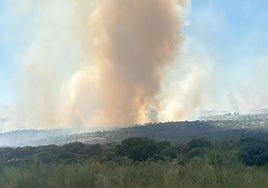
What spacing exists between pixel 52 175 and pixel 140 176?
3975 mm

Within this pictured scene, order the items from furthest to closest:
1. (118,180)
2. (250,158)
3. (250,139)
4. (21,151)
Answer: (21,151) → (250,139) → (250,158) → (118,180)

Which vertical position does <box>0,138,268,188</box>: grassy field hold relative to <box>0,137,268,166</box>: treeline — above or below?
below

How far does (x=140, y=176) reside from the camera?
55.8ft

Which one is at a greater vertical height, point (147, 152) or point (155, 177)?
point (147, 152)

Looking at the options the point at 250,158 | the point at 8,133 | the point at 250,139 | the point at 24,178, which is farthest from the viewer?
the point at 8,133

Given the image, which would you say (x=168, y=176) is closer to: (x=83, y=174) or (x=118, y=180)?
(x=118, y=180)

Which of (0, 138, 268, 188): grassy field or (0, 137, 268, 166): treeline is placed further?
(0, 137, 268, 166): treeline

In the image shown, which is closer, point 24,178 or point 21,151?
point 24,178

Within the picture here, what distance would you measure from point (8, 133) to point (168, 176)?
13854 centimetres

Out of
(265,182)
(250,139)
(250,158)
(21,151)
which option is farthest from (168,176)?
(21,151)

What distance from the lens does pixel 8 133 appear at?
14638 cm

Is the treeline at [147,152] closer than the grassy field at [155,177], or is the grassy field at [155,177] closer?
the grassy field at [155,177]

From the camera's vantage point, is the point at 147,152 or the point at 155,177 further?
the point at 147,152

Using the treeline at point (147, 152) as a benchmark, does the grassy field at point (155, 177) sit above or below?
below
